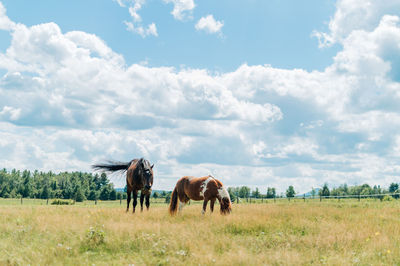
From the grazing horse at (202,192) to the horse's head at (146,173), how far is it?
1628 mm

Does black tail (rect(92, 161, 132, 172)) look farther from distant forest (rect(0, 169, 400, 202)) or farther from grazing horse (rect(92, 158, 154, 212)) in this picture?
distant forest (rect(0, 169, 400, 202))

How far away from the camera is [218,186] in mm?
14055

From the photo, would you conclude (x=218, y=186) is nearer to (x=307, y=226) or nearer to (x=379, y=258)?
(x=307, y=226)

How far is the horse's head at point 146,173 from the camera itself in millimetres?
14849

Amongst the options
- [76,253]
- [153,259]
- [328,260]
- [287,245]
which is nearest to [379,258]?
[328,260]

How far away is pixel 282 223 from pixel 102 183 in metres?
155

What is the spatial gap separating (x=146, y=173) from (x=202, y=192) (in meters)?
2.86

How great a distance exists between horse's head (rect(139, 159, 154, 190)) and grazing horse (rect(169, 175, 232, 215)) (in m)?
1.63

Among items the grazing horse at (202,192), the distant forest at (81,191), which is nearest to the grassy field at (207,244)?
the grazing horse at (202,192)

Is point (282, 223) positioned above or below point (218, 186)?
below

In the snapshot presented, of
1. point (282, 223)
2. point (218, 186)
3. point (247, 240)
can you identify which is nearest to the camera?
point (247, 240)

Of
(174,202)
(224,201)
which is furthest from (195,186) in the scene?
(174,202)

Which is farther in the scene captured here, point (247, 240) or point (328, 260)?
point (247, 240)

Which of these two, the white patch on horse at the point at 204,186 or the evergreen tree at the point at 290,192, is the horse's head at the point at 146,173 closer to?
the white patch on horse at the point at 204,186
